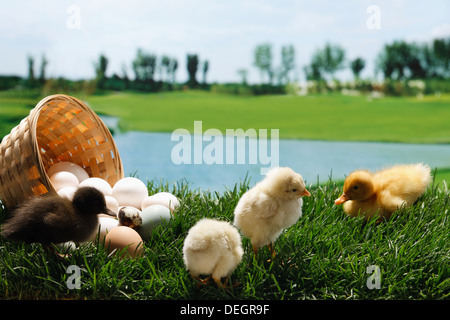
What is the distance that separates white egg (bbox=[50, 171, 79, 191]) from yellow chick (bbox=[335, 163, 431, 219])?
52.5 inches

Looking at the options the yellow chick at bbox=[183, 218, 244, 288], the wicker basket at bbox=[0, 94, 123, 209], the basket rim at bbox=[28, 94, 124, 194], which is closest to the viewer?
the yellow chick at bbox=[183, 218, 244, 288]

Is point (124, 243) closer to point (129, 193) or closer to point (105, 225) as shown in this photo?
point (105, 225)

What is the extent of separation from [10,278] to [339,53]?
454 cm

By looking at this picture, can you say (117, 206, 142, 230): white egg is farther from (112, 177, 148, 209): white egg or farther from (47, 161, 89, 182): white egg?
(47, 161, 89, 182): white egg

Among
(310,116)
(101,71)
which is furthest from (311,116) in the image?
(101,71)

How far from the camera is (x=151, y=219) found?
6.59 feet

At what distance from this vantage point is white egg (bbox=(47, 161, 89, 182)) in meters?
2.42

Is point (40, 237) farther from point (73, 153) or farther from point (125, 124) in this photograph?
point (125, 124)

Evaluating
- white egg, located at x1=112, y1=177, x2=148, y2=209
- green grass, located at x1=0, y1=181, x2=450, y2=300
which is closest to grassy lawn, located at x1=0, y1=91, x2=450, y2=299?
green grass, located at x1=0, y1=181, x2=450, y2=300

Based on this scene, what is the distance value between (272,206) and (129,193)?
923 millimetres

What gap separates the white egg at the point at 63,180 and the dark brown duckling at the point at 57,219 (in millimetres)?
508

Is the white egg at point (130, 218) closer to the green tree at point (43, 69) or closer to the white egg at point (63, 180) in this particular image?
the white egg at point (63, 180)

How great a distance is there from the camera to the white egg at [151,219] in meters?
2.00

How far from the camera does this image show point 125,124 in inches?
210
